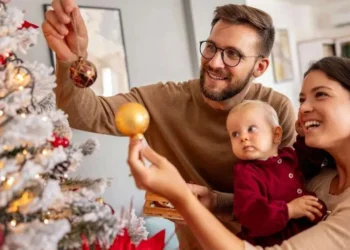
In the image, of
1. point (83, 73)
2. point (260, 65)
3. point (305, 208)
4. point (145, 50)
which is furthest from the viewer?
point (145, 50)

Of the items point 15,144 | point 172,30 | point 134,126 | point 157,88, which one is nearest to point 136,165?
point 134,126

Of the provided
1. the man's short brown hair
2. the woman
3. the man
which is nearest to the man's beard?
the man

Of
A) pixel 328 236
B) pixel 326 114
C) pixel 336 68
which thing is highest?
pixel 336 68

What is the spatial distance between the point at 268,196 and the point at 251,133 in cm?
17

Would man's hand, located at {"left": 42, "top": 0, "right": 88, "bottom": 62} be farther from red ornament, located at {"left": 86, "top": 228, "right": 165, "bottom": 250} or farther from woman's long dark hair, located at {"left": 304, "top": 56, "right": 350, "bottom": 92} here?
woman's long dark hair, located at {"left": 304, "top": 56, "right": 350, "bottom": 92}

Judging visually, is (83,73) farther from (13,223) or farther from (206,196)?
(206,196)

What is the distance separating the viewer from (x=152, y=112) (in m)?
1.45

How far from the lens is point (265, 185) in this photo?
1.16 metres

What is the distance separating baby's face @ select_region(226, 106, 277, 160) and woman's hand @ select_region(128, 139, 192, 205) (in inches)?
14.5

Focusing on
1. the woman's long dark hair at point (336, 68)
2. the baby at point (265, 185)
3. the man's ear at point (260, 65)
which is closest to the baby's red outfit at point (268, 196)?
the baby at point (265, 185)

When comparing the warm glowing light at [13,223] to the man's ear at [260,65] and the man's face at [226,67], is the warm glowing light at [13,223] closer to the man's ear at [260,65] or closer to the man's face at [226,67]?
the man's face at [226,67]

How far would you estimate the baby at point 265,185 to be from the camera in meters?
1.09

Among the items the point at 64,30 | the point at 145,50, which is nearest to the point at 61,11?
the point at 64,30

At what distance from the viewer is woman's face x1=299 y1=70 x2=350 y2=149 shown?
3.69 ft
